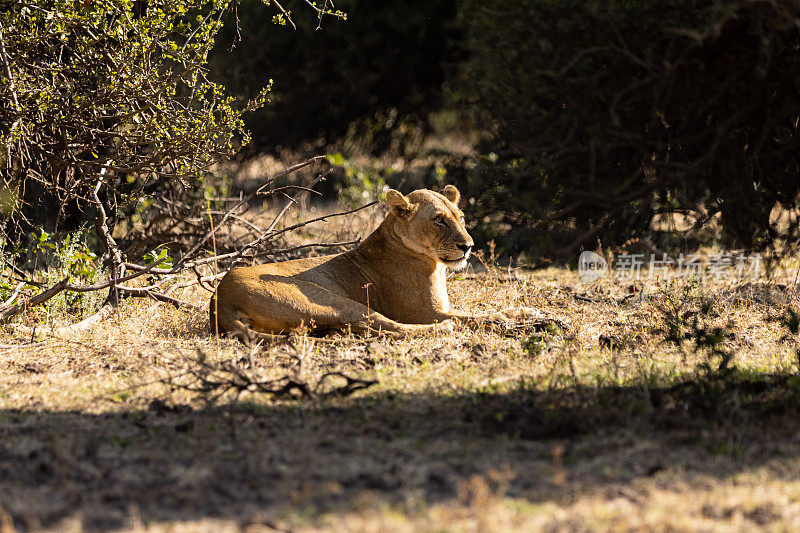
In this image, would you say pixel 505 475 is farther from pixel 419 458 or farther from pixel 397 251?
pixel 397 251

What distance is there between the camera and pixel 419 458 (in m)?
4.14

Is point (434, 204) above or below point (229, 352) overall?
above

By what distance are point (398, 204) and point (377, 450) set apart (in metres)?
3.31

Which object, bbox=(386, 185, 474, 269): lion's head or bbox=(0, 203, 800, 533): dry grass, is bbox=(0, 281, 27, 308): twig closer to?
bbox=(0, 203, 800, 533): dry grass

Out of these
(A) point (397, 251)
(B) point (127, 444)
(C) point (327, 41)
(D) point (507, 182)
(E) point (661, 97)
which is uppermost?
(C) point (327, 41)

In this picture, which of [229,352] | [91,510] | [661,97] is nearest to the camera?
[91,510]

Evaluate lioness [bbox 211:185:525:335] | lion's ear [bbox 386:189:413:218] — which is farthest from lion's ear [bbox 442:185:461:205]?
lion's ear [bbox 386:189:413:218]

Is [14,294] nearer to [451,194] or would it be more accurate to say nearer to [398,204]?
[398,204]

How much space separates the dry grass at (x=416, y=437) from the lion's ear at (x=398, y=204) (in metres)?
1.13

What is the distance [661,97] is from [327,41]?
37.8ft

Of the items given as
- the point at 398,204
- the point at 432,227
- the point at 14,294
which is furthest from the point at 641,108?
the point at 14,294

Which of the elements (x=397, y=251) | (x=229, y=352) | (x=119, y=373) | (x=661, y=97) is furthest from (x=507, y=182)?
(x=119, y=373)

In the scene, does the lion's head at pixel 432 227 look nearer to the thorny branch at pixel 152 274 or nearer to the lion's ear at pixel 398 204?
the lion's ear at pixel 398 204

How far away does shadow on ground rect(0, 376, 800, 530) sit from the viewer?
3.59m
